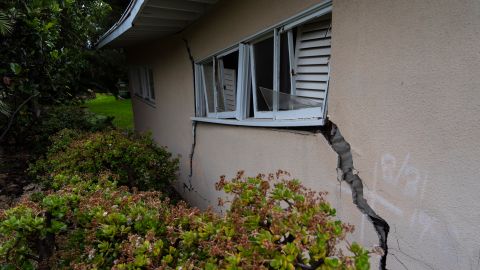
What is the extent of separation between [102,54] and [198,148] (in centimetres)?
954

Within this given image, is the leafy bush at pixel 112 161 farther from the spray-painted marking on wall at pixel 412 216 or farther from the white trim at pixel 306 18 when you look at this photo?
the spray-painted marking on wall at pixel 412 216

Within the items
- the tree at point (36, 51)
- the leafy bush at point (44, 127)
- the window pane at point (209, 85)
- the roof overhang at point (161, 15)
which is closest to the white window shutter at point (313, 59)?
the roof overhang at point (161, 15)

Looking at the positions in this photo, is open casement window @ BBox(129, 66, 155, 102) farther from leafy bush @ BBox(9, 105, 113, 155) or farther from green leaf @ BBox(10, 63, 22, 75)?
green leaf @ BBox(10, 63, 22, 75)

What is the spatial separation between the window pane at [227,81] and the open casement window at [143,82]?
12.7 feet

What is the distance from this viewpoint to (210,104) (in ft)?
16.9

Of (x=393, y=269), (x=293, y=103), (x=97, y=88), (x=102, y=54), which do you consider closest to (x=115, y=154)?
(x=293, y=103)

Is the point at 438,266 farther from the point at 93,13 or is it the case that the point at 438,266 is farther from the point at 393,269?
the point at 93,13

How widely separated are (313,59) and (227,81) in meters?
2.01

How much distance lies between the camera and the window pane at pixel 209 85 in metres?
5.04

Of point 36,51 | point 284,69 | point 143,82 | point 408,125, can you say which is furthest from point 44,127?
point 408,125

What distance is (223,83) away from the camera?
4.64 m

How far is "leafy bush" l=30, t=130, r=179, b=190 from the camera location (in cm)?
420

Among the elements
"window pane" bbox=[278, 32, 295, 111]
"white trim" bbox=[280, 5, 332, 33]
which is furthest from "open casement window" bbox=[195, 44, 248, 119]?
"white trim" bbox=[280, 5, 332, 33]

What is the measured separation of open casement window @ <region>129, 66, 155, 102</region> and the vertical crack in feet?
21.4
